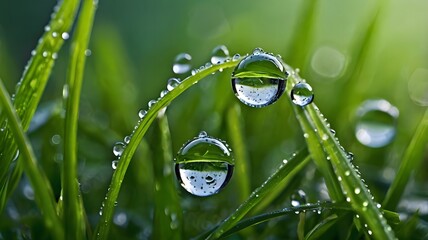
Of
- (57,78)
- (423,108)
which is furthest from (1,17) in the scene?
(423,108)

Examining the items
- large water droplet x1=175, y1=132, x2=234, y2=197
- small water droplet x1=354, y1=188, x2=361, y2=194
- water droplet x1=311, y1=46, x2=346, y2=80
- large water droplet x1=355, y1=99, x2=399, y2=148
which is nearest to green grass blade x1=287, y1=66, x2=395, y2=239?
small water droplet x1=354, y1=188, x2=361, y2=194

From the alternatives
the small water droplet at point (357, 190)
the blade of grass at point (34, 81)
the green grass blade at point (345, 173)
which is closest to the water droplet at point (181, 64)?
the blade of grass at point (34, 81)

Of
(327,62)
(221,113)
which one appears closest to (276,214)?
(221,113)

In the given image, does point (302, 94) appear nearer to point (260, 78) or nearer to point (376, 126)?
point (260, 78)

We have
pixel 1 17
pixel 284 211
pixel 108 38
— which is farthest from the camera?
pixel 1 17

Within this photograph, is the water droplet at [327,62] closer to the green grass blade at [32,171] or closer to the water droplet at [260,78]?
the water droplet at [260,78]

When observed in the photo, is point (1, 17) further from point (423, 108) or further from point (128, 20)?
point (423, 108)

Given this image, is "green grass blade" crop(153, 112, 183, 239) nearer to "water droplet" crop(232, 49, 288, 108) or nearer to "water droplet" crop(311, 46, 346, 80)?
"water droplet" crop(232, 49, 288, 108)
